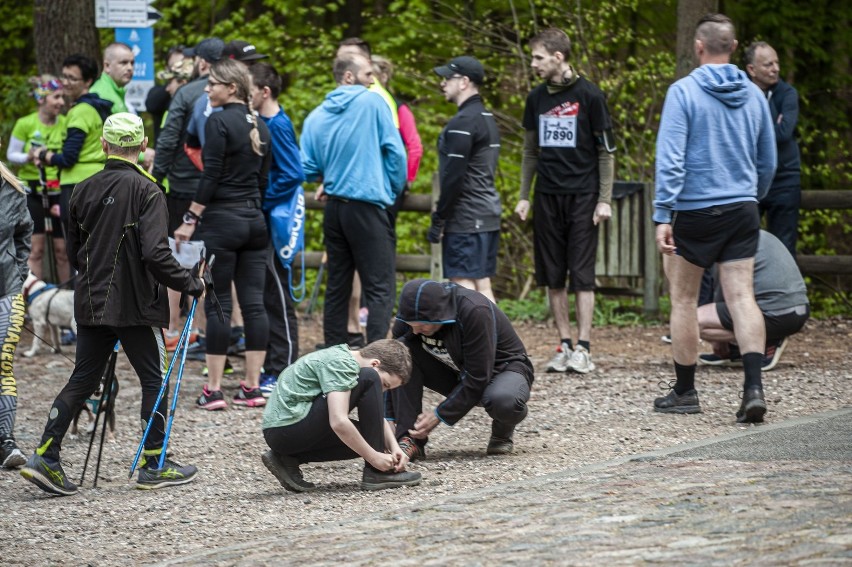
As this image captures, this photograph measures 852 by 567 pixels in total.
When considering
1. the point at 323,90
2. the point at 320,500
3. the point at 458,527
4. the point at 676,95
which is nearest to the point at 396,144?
the point at 676,95

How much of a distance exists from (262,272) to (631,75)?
6760 mm

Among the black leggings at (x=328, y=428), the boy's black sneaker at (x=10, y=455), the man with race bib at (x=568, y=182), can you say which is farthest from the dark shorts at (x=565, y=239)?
the boy's black sneaker at (x=10, y=455)

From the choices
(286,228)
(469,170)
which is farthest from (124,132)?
(469,170)

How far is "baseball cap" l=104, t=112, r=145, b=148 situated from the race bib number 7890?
398 centimetres

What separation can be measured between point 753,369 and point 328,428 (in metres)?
2.58

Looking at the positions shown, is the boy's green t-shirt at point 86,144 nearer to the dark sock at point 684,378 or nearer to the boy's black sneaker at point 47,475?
the boy's black sneaker at point 47,475

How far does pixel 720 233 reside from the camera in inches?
299

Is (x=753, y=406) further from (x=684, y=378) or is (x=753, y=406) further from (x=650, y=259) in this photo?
(x=650, y=259)

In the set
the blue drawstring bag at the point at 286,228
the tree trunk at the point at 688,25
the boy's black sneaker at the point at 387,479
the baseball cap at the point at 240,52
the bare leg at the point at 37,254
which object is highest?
the tree trunk at the point at 688,25

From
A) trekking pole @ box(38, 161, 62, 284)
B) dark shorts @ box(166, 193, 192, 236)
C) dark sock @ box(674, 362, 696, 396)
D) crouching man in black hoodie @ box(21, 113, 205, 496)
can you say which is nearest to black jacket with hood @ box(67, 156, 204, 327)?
crouching man in black hoodie @ box(21, 113, 205, 496)

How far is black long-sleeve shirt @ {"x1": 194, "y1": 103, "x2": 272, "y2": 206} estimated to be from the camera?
864cm

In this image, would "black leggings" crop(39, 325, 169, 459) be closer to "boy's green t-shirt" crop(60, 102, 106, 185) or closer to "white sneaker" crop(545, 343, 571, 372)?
"white sneaker" crop(545, 343, 571, 372)

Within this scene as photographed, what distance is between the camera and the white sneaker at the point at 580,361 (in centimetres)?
995

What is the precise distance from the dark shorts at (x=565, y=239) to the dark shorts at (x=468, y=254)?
396 millimetres
